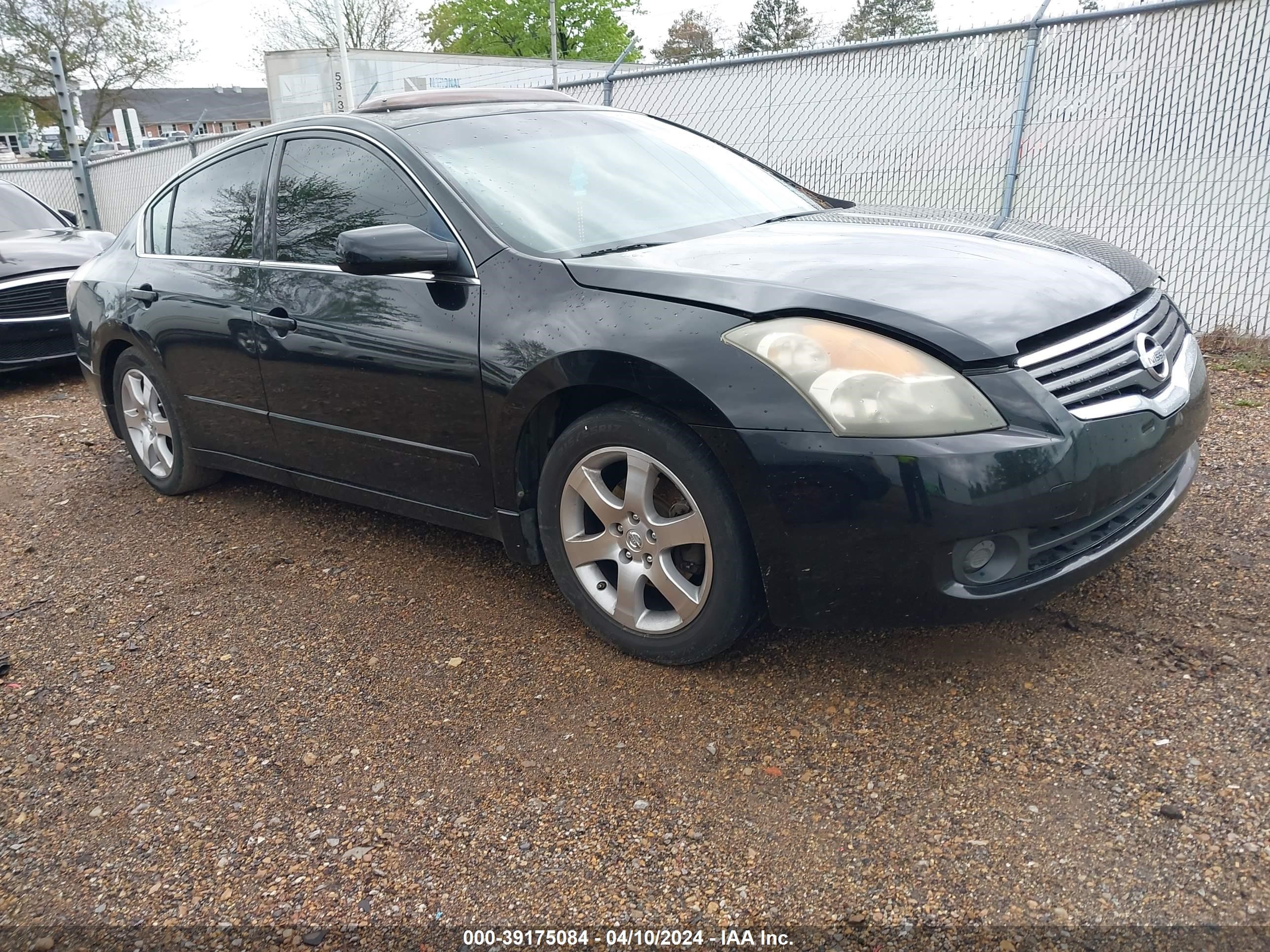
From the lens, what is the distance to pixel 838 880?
1998 millimetres

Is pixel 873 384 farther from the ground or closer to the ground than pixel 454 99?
closer to the ground

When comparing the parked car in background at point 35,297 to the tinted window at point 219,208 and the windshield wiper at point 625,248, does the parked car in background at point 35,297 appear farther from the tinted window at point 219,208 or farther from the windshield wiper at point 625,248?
the windshield wiper at point 625,248

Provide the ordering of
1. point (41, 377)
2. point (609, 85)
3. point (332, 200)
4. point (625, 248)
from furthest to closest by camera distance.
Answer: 1. point (609, 85)
2. point (41, 377)
3. point (332, 200)
4. point (625, 248)

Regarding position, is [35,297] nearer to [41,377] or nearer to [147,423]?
[41,377]

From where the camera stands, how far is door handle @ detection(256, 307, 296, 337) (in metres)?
3.49

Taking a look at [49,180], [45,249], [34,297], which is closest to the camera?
[34,297]

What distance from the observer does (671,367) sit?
97.4 inches

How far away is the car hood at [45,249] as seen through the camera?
7395mm

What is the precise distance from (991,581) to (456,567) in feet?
6.75

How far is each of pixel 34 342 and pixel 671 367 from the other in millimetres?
6857

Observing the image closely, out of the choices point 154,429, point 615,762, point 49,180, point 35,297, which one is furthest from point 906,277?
point 49,180

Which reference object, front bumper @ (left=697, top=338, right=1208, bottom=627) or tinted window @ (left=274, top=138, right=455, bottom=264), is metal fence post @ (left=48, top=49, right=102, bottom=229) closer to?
tinted window @ (left=274, top=138, right=455, bottom=264)

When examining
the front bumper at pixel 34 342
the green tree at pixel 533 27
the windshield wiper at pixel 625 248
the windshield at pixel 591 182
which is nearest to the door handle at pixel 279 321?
the windshield at pixel 591 182

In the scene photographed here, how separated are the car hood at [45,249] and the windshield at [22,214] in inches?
5.1
